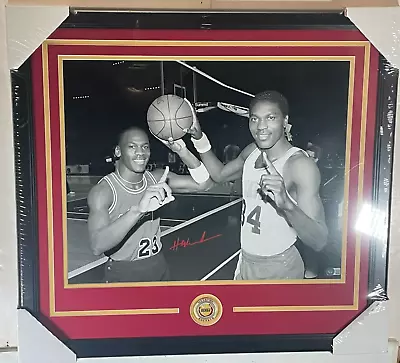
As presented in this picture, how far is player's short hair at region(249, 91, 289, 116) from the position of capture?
95cm

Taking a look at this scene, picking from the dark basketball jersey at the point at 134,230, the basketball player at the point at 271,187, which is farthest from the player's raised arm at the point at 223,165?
the dark basketball jersey at the point at 134,230

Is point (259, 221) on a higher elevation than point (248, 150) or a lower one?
lower

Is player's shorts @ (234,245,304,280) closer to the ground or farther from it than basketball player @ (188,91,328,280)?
closer to the ground

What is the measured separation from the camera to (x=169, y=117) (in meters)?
0.94

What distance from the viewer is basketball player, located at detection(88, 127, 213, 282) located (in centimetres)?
95

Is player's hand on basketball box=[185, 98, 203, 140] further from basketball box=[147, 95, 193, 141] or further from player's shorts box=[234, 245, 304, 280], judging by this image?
player's shorts box=[234, 245, 304, 280]

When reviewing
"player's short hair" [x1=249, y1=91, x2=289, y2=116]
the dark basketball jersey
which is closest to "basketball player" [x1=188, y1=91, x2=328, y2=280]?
"player's short hair" [x1=249, y1=91, x2=289, y2=116]

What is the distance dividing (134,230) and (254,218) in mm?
227

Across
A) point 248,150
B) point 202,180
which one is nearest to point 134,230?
point 202,180

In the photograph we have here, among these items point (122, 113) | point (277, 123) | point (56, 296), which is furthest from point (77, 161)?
point (277, 123)

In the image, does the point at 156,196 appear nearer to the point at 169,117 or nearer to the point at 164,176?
the point at 164,176

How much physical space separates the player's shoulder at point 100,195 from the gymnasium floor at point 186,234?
15 millimetres

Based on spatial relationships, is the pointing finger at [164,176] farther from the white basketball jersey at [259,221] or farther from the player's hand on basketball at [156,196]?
the white basketball jersey at [259,221]
